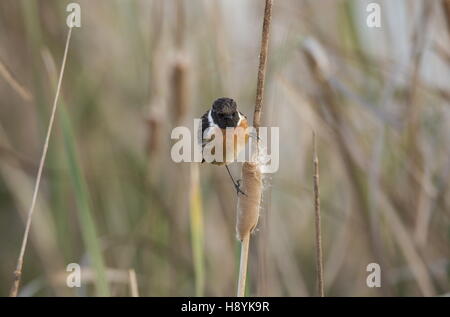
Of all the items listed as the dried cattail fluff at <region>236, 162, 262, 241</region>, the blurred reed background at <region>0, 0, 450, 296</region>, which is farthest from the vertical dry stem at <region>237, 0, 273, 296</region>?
the blurred reed background at <region>0, 0, 450, 296</region>

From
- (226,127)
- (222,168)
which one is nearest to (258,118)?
(226,127)

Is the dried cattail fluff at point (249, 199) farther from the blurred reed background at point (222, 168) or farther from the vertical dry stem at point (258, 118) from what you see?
the blurred reed background at point (222, 168)

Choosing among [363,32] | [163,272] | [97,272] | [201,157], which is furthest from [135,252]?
[363,32]

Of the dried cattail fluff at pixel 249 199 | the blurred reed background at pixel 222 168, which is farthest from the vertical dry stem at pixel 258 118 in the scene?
the blurred reed background at pixel 222 168

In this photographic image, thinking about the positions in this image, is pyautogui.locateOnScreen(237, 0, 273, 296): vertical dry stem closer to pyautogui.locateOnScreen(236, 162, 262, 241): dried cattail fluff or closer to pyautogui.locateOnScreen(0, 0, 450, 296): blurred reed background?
pyautogui.locateOnScreen(236, 162, 262, 241): dried cattail fluff

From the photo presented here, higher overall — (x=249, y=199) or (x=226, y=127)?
(x=226, y=127)

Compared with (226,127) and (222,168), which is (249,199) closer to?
(226,127)
